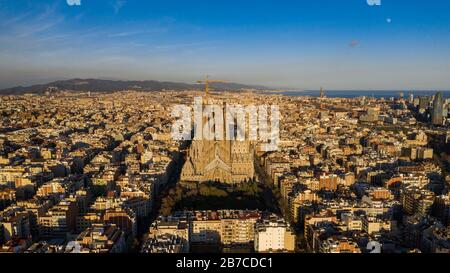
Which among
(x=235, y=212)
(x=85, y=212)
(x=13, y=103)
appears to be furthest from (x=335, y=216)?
(x=13, y=103)

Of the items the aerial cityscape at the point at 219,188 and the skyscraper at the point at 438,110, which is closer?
the aerial cityscape at the point at 219,188

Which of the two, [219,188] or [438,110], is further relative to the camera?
[438,110]

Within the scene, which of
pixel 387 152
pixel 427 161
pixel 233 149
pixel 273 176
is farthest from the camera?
pixel 387 152

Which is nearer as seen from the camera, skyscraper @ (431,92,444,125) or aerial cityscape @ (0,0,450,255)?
aerial cityscape @ (0,0,450,255)

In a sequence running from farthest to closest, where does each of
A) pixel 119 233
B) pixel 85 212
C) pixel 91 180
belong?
pixel 91 180 → pixel 85 212 → pixel 119 233
